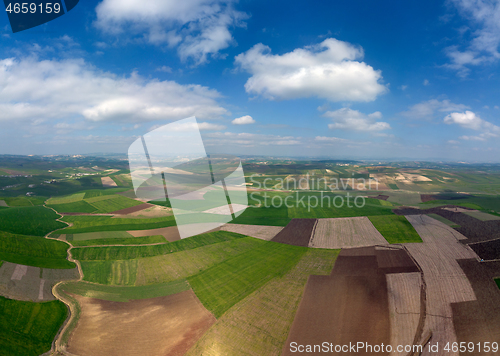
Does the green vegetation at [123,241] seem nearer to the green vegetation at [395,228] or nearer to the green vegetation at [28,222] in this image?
the green vegetation at [28,222]

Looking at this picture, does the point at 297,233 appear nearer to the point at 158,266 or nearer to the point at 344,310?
the point at 344,310

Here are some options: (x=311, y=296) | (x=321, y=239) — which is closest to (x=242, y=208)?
(x=321, y=239)

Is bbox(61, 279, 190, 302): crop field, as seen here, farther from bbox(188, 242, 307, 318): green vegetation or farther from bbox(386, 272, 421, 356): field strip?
bbox(386, 272, 421, 356): field strip

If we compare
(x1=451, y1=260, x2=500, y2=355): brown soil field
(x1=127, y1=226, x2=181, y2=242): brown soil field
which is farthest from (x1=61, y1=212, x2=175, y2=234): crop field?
(x1=451, y1=260, x2=500, y2=355): brown soil field

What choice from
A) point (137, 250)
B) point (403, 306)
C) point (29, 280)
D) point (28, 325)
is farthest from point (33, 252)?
point (403, 306)

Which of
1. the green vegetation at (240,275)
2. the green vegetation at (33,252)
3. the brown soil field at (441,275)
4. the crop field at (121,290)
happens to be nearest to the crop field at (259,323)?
the green vegetation at (240,275)

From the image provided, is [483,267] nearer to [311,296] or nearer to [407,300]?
[407,300]
